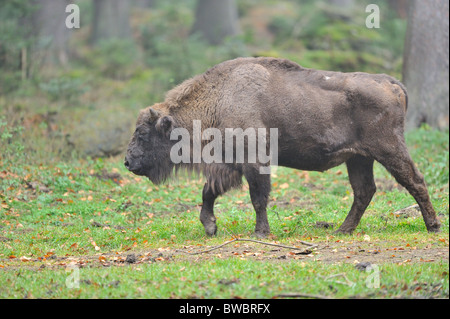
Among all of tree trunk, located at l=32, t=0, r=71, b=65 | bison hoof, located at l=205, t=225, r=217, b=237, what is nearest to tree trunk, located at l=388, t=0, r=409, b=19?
tree trunk, located at l=32, t=0, r=71, b=65

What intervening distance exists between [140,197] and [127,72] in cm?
1276

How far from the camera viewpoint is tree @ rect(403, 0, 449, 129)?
15.4 metres

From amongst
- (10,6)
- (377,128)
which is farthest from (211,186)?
(10,6)

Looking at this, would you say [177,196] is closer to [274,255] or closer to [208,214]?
[208,214]

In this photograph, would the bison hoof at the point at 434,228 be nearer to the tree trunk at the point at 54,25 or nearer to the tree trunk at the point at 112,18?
the tree trunk at the point at 54,25

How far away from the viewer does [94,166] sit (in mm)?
12805

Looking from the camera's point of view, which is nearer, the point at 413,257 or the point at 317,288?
the point at 317,288

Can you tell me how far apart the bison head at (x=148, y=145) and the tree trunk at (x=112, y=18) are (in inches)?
795

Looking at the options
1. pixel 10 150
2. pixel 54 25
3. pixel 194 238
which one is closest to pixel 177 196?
pixel 194 238

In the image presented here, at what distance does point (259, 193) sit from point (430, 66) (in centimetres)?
883

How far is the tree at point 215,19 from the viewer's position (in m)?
26.7

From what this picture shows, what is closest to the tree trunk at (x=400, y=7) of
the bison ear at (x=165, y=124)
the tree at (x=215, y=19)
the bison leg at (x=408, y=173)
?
the tree at (x=215, y=19)
